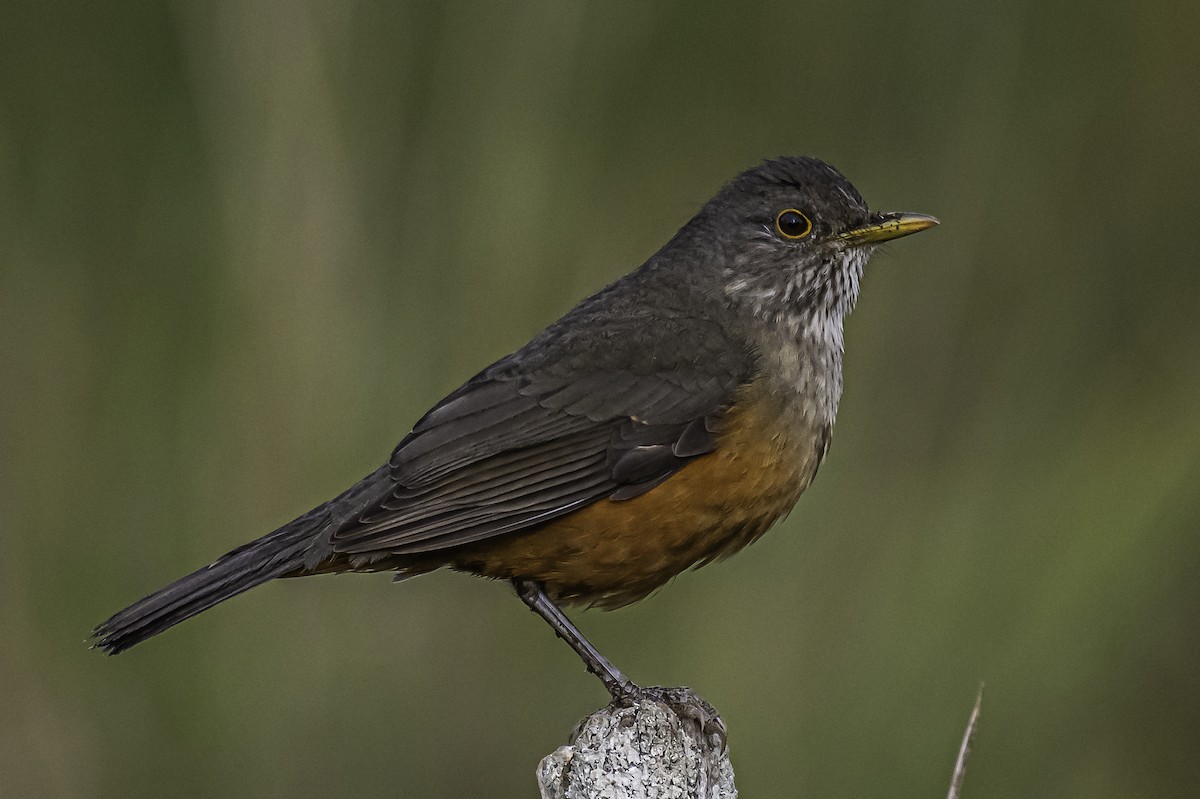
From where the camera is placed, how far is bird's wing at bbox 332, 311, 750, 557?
12.3 ft

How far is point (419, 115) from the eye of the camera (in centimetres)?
465

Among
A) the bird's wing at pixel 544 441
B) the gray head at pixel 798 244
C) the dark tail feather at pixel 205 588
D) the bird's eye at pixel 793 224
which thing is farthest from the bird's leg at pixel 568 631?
the bird's eye at pixel 793 224

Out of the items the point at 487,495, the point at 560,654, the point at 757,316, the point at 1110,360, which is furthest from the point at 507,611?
the point at 1110,360

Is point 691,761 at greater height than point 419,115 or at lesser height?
lesser

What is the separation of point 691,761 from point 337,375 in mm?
1914

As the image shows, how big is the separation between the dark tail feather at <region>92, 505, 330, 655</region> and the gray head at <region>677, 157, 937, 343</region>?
1392 millimetres

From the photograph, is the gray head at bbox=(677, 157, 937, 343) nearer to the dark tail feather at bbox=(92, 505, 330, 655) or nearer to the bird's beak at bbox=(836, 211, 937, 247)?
the bird's beak at bbox=(836, 211, 937, 247)

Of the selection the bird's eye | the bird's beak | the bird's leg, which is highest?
the bird's eye

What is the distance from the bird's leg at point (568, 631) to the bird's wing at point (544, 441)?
260mm

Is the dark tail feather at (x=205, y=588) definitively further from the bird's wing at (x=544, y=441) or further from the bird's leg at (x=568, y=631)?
the bird's leg at (x=568, y=631)

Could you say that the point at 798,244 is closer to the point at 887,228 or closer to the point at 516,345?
the point at 887,228

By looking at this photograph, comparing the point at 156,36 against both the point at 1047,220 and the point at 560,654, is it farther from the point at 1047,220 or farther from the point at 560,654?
the point at 1047,220

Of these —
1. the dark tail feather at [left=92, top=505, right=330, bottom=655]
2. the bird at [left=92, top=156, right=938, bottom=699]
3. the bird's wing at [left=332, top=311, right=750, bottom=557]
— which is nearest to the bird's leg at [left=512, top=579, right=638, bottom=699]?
the bird at [left=92, top=156, right=938, bottom=699]

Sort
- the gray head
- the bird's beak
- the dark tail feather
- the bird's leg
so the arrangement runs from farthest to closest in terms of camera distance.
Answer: the gray head < the bird's beak < the bird's leg < the dark tail feather
